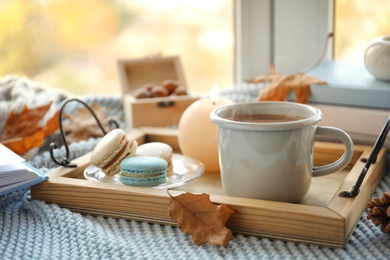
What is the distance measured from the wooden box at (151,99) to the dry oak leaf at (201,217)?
18.0 inches

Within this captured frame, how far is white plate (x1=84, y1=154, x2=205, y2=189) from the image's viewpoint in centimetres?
82

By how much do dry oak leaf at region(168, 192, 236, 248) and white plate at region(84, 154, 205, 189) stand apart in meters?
0.08

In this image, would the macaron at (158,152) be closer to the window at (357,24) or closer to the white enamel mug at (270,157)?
the white enamel mug at (270,157)

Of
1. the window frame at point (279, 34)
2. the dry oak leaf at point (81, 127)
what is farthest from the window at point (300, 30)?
the dry oak leaf at point (81, 127)

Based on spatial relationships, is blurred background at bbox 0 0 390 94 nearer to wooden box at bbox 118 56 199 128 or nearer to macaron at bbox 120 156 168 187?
wooden box at bbox 118 56 199 128

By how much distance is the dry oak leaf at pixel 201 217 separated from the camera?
0.69 metres

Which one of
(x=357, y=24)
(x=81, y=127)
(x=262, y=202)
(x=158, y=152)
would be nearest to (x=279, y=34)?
(x=357, y=24)

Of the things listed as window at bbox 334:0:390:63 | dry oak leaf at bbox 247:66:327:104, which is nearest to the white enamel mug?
dry oak leaf at bbox 247:66:327:104

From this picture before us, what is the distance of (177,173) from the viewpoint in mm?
875

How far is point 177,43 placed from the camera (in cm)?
172

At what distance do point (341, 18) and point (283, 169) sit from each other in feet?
2.05

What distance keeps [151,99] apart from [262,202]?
0.52 m

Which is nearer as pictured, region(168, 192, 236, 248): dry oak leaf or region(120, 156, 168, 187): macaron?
region(168, 192, 236, 248): dry oak leaf

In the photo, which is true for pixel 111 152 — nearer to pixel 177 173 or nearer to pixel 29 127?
pixel 177 173
